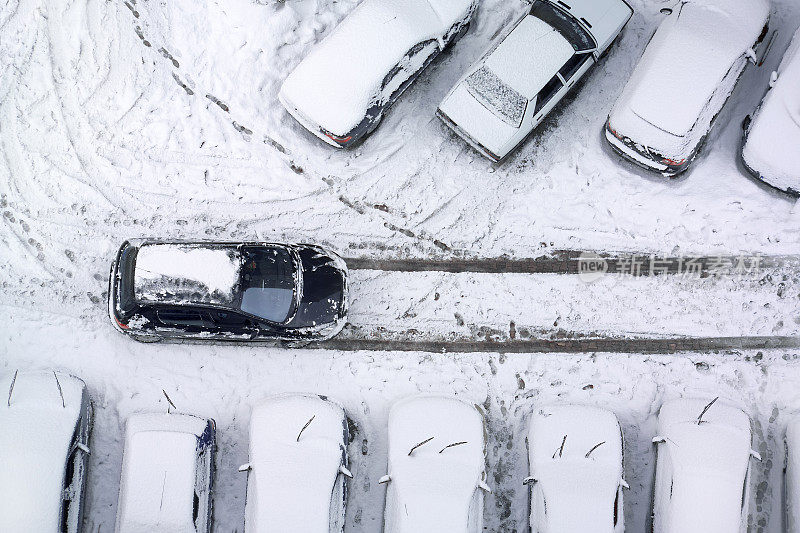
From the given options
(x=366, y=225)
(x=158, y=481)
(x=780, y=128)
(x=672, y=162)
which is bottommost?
(x=158, y=481)

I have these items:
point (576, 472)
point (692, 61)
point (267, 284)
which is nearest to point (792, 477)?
point (576, 472)

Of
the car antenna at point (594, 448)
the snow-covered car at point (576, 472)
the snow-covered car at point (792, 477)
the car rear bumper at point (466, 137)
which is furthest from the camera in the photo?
the car rear bumper at point (466, 137)

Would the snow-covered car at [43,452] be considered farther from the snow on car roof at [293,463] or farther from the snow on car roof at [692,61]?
the snow on car roof at [692,61]

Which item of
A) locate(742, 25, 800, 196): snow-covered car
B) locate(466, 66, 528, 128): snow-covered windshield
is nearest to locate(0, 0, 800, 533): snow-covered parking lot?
locate(742, 25, 800, 196): snow-covered car

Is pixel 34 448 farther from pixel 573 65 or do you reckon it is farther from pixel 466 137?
pixel 573 65

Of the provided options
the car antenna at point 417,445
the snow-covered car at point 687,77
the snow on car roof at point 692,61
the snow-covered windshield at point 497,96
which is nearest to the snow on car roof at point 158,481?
the car antenna at point 417,445

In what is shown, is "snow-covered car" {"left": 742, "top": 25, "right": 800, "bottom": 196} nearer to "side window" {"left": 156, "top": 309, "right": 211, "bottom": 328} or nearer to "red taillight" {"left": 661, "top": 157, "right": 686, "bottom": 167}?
"red taillight" {"left": 661, "top": 157, "right": 686, "bottom": 167}

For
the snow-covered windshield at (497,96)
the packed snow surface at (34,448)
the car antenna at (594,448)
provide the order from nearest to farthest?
the packed snow surface at (34,448) → the car antenna at (594,448) → the snow-covered windshield at (497,96)
